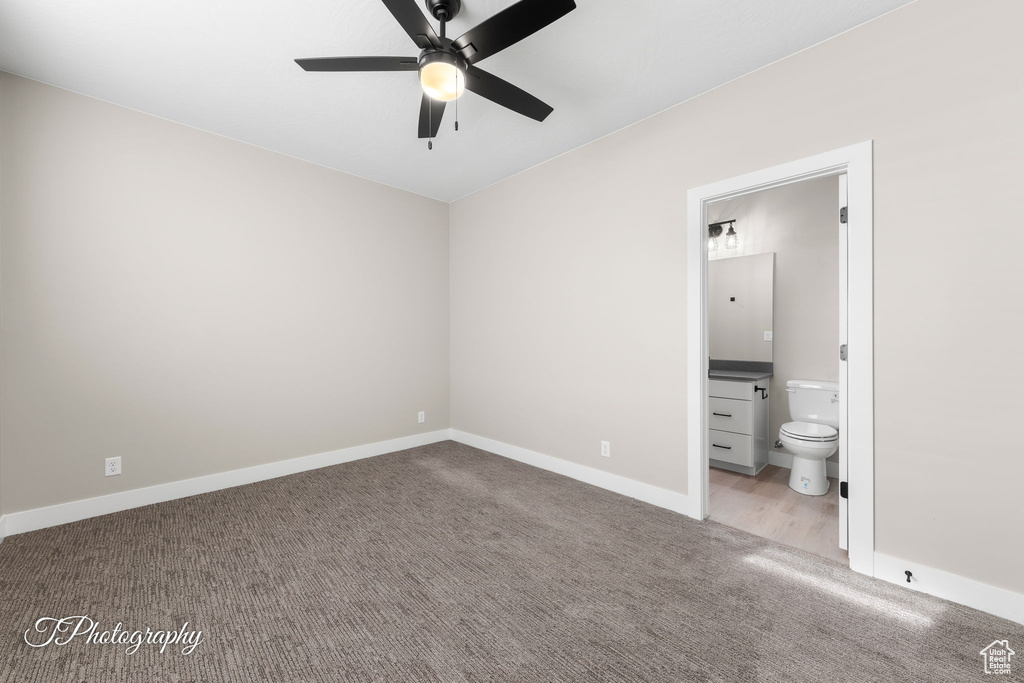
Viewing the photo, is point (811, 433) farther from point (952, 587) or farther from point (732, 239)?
point (732, 239)

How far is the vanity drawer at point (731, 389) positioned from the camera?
3.51m

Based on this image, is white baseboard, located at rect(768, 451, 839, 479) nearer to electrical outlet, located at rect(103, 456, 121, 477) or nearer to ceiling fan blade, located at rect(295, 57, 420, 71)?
ceiling fan blade, located at rect(295, 57, 420, 71)

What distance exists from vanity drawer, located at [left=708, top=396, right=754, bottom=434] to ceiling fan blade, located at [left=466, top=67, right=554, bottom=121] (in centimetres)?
267

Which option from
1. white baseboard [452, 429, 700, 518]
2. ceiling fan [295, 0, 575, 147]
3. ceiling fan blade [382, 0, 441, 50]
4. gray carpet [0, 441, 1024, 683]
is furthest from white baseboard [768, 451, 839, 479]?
ceiling fan blade [382, 0, 441, 50]

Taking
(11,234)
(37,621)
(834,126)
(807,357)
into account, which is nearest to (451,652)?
(37,621)

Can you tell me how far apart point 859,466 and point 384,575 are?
240 centimetres

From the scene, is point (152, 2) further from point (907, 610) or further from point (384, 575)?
point (907, 610)

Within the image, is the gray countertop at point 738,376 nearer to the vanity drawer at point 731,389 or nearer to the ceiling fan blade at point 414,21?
the vanity drawer at point 731,389

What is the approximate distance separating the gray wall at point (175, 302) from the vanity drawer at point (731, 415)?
2.98 m

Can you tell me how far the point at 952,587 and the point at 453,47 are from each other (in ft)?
10.4

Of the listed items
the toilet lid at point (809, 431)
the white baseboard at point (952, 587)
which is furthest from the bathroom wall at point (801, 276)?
the white baseboard at point (952, 587)

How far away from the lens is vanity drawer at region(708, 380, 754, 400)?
3.51m

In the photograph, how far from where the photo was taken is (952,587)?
1827 millimetres

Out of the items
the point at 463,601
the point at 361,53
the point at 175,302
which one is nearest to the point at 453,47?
the point at 361,53
